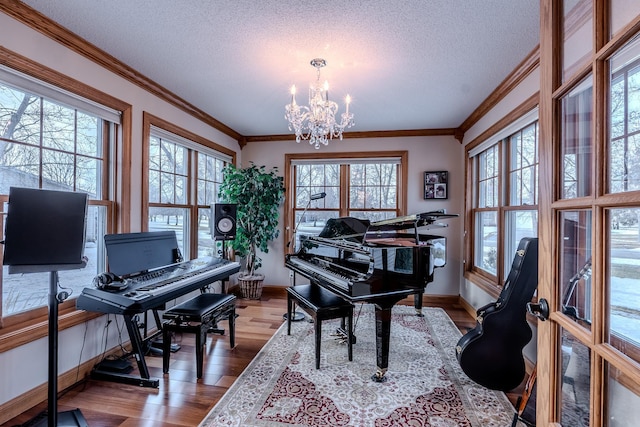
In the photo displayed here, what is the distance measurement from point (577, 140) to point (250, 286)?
4186 millimetres

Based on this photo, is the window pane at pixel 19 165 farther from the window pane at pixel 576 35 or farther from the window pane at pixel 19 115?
the window pane at pixel 576 35

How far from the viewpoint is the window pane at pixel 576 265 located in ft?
2.78

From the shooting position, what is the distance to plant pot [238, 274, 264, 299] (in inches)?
177

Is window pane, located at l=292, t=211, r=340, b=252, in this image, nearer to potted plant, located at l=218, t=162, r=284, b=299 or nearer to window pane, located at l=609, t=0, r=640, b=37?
potted plant, located at l=218, t=162, r=284, b=299

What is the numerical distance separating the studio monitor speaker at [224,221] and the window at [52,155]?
3.45 feet

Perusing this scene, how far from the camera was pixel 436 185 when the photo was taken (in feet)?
14.7

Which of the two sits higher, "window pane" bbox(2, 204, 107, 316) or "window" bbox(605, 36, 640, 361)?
"window" bbox(605, 36, 640, 361)

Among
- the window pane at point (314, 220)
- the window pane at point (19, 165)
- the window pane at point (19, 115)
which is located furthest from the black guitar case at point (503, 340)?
the window pane at point (19, 115)

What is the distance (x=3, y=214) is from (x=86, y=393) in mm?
1325

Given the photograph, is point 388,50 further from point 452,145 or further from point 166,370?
point 166,370

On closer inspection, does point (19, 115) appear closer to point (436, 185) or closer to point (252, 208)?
point (252, 208)

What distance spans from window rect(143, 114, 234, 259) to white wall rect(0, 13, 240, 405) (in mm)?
147

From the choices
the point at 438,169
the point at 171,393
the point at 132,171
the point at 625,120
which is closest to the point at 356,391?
the point at 171,393

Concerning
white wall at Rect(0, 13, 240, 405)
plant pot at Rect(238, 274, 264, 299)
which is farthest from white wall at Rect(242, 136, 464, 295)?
white wall at Rect(0, 13, 240, 405)
